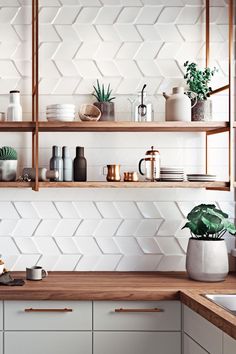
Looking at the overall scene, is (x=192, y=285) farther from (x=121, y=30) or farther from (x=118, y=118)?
(x=121, y=30)

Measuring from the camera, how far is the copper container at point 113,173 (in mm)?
3553

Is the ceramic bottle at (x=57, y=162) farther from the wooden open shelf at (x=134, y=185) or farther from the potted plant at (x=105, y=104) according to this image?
the potted plant at (x=105, y=104)

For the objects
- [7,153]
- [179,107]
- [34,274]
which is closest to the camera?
[34,274]

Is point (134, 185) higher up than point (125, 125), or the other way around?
point (125, 125)

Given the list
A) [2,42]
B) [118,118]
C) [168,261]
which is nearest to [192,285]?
[168,261]

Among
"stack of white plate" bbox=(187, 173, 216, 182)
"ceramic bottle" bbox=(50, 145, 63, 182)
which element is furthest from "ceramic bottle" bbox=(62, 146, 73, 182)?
"stack of white plate" bbox=(187, 173, 216, 182)

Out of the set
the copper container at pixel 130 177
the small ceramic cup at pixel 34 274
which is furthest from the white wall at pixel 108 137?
the small ceramic cup at pixel 34 274

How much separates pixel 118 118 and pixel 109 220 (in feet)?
2.09

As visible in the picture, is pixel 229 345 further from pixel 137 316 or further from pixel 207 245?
pixel 207 245

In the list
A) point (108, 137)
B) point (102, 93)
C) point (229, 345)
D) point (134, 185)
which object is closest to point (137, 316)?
point (134, 185)

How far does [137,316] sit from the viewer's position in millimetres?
3139

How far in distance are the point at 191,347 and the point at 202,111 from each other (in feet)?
4.48

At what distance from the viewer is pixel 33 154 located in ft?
12.2

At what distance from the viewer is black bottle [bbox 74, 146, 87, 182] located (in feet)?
11.7
